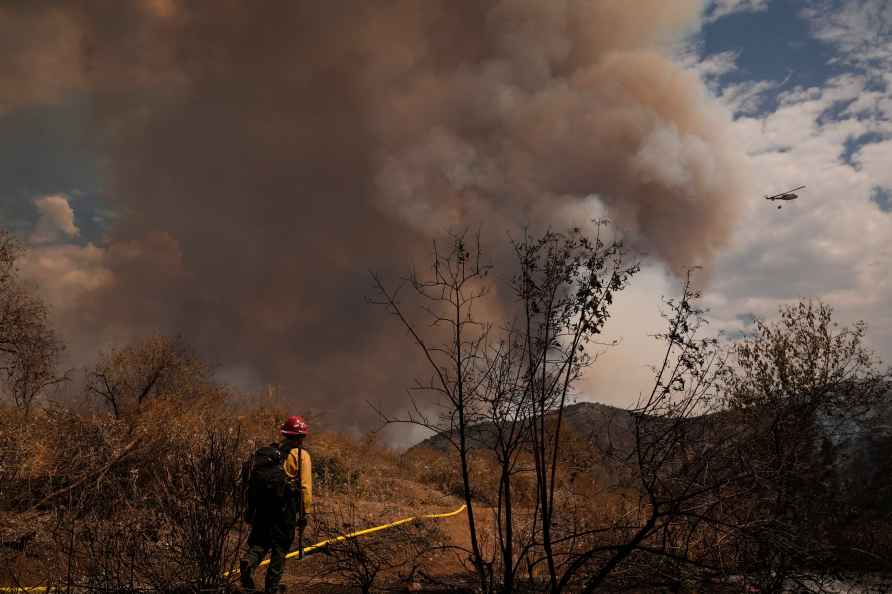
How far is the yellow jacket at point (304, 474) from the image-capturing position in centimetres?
831

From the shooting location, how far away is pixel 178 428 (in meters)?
16.4

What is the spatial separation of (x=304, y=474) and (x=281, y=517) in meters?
0.60

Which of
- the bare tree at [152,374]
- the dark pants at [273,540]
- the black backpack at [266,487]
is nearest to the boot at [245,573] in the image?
the dark pants at [273,540]

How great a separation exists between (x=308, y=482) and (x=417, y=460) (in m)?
20.1

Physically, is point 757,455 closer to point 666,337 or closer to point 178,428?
point 666,337

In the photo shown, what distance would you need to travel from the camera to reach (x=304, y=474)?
27.5 ft

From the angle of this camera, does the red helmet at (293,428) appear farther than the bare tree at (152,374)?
No

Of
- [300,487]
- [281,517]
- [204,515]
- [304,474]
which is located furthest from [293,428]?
[204,515]

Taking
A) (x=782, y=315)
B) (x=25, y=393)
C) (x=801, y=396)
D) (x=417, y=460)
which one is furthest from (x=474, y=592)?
(x=25, y=393)

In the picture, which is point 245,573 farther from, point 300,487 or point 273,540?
point 300,487

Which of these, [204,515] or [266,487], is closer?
[204,515]

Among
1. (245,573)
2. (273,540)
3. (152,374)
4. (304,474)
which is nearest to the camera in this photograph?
(245,573)

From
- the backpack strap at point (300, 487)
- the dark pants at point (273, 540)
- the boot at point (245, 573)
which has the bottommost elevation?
the boot at point (245, 573)

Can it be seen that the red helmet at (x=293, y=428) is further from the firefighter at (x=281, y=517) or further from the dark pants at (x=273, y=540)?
the dark pants at (x=273, y=540)
